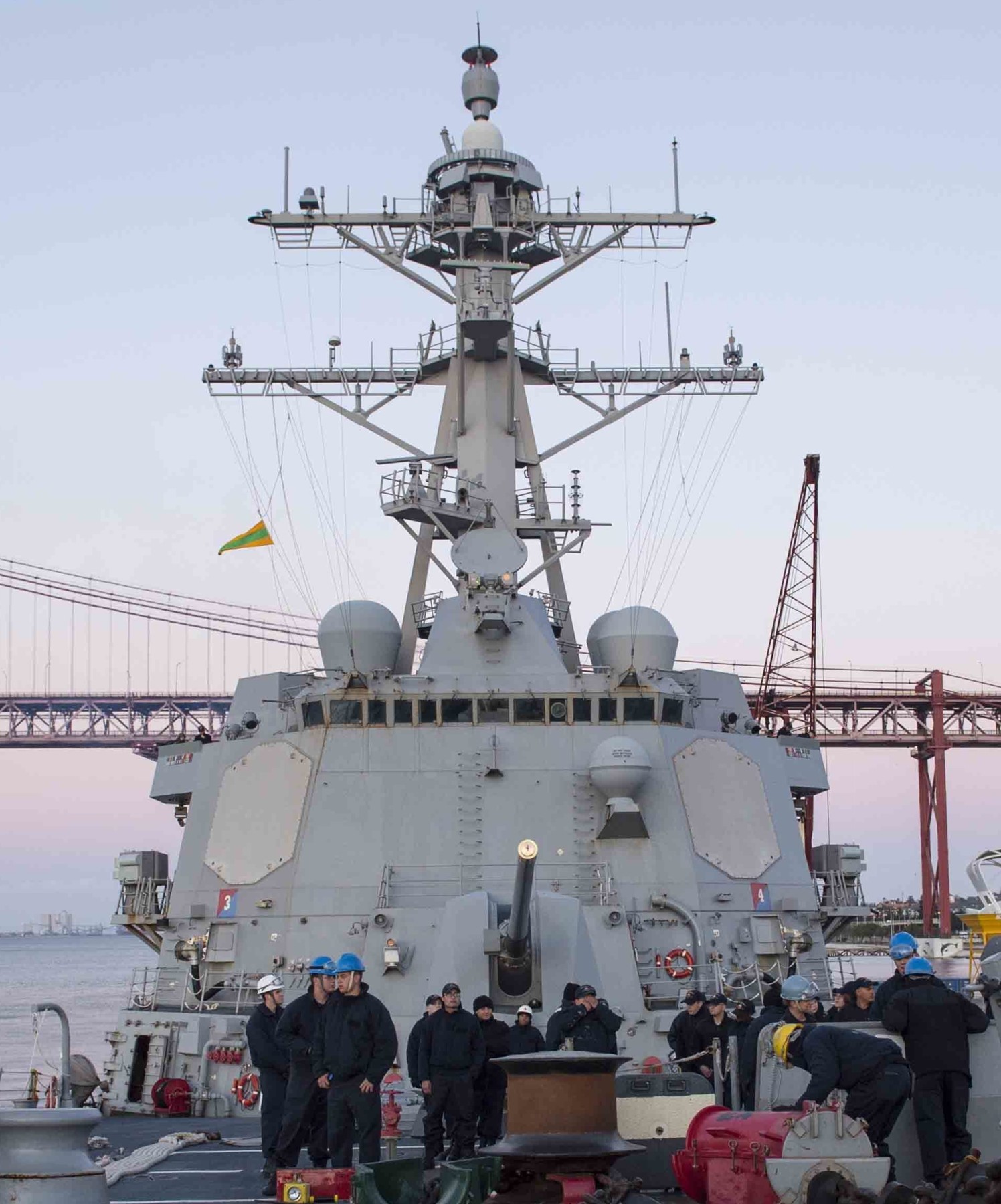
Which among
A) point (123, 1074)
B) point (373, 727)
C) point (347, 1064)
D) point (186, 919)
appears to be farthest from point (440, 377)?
point (347, 1064)

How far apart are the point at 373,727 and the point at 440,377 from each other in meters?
5.63

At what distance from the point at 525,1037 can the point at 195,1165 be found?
2.25 metres

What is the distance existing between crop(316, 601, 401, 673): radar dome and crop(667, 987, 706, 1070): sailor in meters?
6.80

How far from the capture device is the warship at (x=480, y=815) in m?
14.7

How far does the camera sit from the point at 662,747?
16.8 metres

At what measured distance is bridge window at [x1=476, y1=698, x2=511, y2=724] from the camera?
16719 mm

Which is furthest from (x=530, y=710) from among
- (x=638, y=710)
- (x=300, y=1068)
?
(x=300, y=1068)

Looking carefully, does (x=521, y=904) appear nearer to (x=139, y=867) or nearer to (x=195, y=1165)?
(x=195, y=1165)

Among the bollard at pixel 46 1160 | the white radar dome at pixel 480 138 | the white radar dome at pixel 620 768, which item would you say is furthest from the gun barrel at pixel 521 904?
the white radar dome at pixel 480 138

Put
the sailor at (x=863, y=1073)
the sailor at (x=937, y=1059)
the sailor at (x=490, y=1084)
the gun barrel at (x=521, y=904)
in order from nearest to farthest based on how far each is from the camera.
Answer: the sailor at (x=863, y=1073) → the sailor at (x=937, y=1059) → the sailor at (x=490, y=1084) → the gun barrel at (x=521, y=904)

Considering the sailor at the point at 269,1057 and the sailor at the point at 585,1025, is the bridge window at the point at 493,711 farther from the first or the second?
the sailor at the point at 269,1057

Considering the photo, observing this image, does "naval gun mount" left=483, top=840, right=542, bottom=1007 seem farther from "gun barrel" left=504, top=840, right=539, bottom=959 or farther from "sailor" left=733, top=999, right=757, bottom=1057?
"sailor" left=733, top=999, right=757, bottom=1057

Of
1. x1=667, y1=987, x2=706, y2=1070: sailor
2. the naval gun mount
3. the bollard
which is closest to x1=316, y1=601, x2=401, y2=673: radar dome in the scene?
the naval gun mount

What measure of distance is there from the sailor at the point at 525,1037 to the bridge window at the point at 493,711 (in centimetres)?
570
